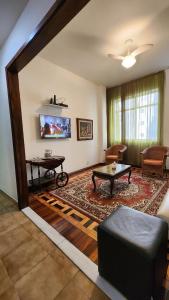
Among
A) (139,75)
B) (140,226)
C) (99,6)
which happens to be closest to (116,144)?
(139,75)

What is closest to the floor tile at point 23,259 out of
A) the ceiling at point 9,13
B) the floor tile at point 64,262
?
the floor tile at point 64,262

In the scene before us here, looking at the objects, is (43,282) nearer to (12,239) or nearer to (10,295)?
(10,295)

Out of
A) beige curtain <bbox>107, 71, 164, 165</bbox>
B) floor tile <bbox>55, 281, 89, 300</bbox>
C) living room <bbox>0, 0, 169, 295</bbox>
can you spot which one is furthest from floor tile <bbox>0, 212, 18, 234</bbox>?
beige curtain <bbox>107, 71, 164, 165</bbox>

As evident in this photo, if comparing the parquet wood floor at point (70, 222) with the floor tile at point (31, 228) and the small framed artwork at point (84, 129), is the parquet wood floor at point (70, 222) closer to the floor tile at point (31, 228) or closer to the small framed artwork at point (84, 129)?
the floor tile at point (31, 228)

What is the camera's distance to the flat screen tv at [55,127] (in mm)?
3225

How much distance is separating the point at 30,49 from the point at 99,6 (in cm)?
118

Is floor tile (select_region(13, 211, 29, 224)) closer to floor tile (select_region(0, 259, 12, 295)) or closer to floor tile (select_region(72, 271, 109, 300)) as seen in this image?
floor tile (select_region(0, 259, 12, 295))

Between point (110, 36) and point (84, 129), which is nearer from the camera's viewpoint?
point (110, 36)

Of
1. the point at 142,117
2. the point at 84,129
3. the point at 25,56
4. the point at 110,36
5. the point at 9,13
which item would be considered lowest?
the point at 84,129

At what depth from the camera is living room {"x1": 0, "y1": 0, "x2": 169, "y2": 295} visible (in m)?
2.06

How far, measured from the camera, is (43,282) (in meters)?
1.16

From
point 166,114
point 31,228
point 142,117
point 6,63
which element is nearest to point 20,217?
point 31,228

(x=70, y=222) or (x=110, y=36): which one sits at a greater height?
(x=110, y=36)

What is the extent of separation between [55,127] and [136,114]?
270 cm
